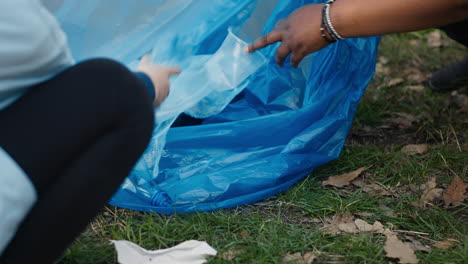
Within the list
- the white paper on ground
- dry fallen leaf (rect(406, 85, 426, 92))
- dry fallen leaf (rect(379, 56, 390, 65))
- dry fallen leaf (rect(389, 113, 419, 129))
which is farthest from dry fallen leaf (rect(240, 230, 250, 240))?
dry fallen leaf (rect(379, 56, 390, 65))

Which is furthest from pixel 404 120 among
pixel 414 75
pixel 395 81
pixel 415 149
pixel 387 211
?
pixel 387 211

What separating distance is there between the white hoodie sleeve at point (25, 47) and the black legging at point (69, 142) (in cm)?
2

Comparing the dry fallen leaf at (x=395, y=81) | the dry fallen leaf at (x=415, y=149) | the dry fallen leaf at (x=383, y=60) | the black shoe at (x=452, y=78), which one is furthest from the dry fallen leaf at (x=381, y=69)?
the dry fallen leaf at (x=415, y=149)

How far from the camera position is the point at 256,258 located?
3.64 ft

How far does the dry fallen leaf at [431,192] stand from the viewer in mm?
1329

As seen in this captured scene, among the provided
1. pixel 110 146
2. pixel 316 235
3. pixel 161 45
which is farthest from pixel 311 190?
pixel 110 146

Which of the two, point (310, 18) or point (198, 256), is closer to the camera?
point (198, 256)

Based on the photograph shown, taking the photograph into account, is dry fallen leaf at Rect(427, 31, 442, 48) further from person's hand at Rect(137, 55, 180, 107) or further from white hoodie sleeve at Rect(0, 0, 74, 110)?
white hoodie sleeve at Rect(0, 0, 74, 110)

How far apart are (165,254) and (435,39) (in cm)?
210

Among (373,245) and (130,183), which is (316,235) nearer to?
(373,245)

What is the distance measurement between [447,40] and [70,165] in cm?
236

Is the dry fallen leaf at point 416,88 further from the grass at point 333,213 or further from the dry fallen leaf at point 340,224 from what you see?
the dry fallen leaf at point 340,224

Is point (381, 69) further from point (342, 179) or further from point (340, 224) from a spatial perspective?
point (340, 224)

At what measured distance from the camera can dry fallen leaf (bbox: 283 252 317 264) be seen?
109 centimetres
